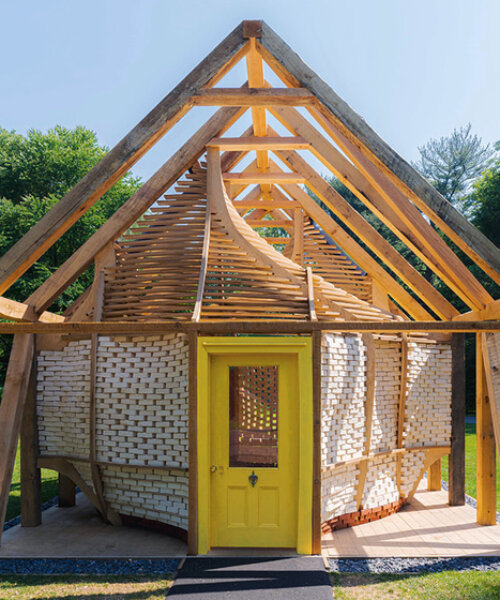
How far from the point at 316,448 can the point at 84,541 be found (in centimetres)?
343

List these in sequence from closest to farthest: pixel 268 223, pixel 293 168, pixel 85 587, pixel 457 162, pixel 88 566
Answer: pixel 85 587 < pixel 88 566 < pixel 293 168 < pixel 268 223 < pixel 457 162

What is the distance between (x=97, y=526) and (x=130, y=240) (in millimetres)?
4376

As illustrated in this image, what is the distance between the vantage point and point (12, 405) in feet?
23.5

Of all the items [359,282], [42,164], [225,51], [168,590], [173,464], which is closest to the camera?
[168,590]

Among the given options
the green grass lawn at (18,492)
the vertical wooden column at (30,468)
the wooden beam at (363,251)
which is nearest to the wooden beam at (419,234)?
the wooden beam at (363,251)

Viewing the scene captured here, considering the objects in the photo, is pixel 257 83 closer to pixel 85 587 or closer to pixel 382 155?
pixel 382 155

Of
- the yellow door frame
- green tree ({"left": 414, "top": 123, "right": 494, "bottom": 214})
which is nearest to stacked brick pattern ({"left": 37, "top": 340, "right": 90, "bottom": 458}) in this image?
the yellow door frame

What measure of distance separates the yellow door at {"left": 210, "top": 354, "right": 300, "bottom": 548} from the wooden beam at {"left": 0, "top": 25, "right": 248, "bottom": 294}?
259cm

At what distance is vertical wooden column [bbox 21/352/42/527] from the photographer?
7696 millimetres

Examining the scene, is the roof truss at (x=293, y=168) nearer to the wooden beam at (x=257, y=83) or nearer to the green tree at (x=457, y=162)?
the wooden beam at (x=257, y=83)

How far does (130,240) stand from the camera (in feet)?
27.9

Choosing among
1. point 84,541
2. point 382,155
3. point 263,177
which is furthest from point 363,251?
point 84,541

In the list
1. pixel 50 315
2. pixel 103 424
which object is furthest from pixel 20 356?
pixel 103 424

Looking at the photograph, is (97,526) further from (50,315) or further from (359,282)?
(359,282)
